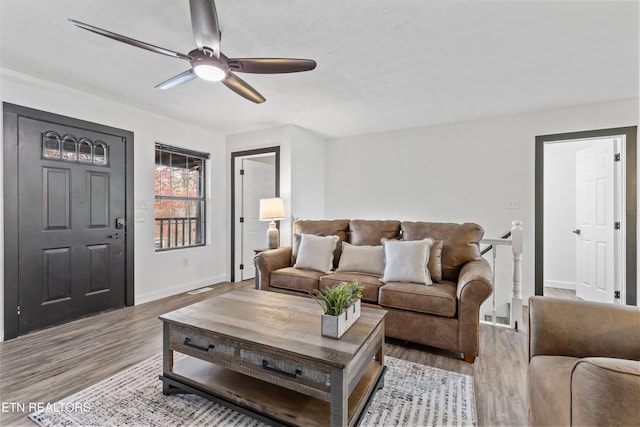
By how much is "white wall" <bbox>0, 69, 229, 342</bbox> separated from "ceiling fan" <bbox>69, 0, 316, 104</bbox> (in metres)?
1.64

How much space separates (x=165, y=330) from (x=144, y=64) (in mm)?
2137

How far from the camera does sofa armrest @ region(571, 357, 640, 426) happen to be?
705mm

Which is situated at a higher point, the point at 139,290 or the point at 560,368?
the point at 560,368

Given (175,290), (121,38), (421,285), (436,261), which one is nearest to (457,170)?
(436,261)

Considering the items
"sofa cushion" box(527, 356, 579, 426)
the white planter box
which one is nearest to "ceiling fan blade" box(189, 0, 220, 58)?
the white planter box

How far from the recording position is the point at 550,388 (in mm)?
1094

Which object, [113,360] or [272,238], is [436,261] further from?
[113,360]

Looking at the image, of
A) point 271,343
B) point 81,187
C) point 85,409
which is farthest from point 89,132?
point 271,343

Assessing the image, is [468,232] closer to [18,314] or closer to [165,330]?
[165,330]

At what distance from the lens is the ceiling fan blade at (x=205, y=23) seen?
1371mm

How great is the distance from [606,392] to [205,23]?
6.77 feet

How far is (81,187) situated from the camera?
3.05 m

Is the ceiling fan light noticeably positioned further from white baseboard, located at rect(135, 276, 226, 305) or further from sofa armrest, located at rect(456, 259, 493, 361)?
white baseboard, located at rect(135, 276, 226, 305)

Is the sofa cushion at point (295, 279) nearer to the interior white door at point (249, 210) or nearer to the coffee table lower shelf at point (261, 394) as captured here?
the coffee table lower shelf at point (261, 394)
